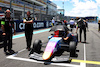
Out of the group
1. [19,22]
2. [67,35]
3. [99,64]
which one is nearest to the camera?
[99,64]

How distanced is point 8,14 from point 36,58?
2261 mm

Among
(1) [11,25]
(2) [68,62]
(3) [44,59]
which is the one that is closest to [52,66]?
(3) [44,59]

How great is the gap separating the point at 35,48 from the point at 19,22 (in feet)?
32.1

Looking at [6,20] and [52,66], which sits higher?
[6,20]

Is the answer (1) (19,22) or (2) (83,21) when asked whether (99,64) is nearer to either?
(2) (83,21)

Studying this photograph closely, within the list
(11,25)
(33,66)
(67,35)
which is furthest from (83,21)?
(33,66)

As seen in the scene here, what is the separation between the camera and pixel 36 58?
4.29 metres

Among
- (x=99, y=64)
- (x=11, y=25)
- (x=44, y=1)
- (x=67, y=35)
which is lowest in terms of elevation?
(x=99, y=64)

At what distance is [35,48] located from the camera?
5.21 m

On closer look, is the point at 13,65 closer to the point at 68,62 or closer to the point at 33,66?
the point at 33,66

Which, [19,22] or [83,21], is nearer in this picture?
[83,21]

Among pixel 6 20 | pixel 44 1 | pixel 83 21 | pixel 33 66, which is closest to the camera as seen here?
pixel 33 66

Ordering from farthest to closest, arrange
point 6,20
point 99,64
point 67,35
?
point 67,35
point 6,20
point 99,64

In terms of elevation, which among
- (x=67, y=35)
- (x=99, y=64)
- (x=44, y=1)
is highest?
(x=44, y=1)
